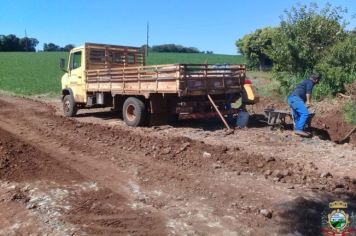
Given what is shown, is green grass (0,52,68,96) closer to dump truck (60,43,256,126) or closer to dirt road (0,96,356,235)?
dump truck (60,43,256,126)

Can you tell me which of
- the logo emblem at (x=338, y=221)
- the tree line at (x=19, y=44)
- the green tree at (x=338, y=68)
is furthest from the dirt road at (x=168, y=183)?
the tree line at (x=19, y=44)

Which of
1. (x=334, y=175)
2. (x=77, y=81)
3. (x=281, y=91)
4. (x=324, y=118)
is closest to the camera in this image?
(x=334, y=175)

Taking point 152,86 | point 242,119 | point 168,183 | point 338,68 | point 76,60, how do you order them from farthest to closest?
point 338,68, point 76,60, point 242,119, point 152,86, point 168,183

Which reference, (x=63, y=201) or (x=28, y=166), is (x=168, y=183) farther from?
(x=28, y=166)

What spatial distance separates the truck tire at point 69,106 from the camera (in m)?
14.9

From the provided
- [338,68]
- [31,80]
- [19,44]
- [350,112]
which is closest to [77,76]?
[350,112]

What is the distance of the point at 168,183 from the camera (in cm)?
666

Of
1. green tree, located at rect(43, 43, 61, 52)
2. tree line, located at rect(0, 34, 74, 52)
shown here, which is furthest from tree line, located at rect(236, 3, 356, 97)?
green tree, located at rect(43, 43, 61, 52)

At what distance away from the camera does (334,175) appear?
286 inches

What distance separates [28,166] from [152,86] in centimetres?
476

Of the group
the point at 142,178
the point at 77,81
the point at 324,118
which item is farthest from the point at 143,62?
the point at 142,178

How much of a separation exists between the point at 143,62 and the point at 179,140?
253 inches

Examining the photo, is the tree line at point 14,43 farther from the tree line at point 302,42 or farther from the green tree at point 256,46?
the tree line at point 302,42

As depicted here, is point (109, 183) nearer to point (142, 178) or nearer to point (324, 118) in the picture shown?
point (142, 178)
